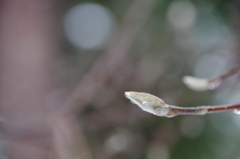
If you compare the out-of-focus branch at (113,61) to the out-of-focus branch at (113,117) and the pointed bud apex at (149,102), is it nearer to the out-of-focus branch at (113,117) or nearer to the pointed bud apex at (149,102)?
the out-of-focus branch at (113,117)

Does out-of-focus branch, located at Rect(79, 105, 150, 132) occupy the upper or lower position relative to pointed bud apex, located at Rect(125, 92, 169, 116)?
lower

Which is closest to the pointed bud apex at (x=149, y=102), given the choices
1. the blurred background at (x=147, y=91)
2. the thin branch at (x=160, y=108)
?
the thin branch at (x=160, y=108)

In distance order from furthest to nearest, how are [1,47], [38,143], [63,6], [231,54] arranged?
[63,6] → [1,47] → [38,143] → [231,54]

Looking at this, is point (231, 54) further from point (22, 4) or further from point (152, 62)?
point (22, 4)

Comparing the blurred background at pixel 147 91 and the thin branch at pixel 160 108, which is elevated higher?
the thin branch at pixel 160 108

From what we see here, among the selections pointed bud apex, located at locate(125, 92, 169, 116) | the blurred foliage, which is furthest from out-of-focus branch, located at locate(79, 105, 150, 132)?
pointed bud apex, located at locate(125, 92, 169, 116)

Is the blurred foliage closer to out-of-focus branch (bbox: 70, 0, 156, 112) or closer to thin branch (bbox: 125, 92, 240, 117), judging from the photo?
out-of-focus branch (bbox: 70, 0, 156, 112)

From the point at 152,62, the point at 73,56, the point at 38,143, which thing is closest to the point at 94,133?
the point at 38,143

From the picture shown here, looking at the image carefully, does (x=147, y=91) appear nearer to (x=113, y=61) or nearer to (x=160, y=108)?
(x=113, y=61)
